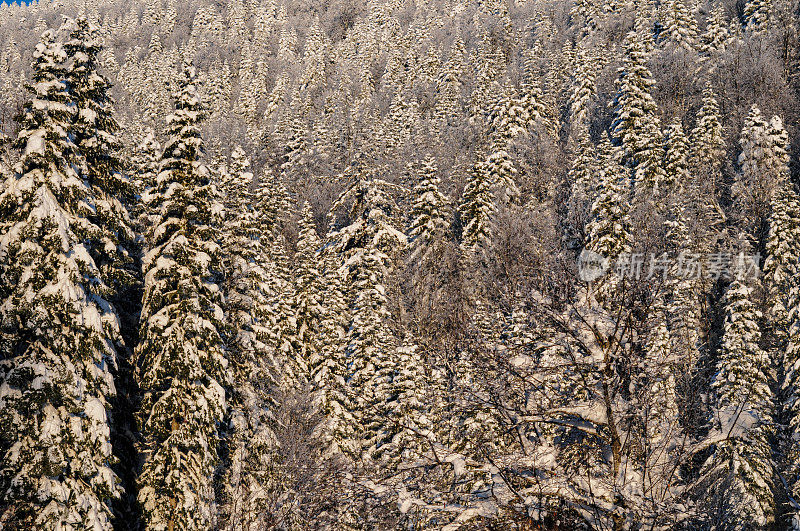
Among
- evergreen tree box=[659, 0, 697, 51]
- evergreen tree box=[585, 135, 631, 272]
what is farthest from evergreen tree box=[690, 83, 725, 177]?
evergreen tree box=[659, 0, 697, 51]

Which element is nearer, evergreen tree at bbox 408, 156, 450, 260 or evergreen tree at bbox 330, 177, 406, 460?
evergreen tree at bbox 330, 177, 406, 460

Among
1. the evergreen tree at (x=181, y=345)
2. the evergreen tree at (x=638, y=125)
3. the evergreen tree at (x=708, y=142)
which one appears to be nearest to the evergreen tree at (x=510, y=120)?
the evergreen tree at (x=638, y=125)

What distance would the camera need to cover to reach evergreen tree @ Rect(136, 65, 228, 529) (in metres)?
18.5

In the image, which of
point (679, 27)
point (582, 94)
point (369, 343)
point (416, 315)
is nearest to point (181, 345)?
point (369, 343)

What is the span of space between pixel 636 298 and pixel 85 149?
16.2 metres

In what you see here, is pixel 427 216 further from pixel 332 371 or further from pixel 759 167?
pixel 759 167

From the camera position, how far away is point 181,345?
1864cm

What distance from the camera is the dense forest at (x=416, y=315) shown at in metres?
9.47

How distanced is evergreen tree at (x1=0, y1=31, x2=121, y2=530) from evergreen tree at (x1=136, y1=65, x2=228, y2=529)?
1676 millimetres

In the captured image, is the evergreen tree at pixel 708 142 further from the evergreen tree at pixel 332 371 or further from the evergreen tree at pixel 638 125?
the evergreen tree at pixel 332 371

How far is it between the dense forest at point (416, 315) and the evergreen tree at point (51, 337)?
7 cm

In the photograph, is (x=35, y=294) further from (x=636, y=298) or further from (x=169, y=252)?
(x=636, y=298)

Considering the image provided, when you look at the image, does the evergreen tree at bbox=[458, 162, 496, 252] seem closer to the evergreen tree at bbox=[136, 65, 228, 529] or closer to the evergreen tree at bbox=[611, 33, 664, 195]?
the evergreen tree at bbox=[611, 33, 664, 195]

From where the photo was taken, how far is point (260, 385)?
2520cm
